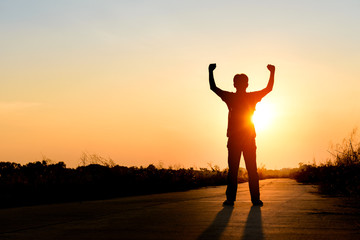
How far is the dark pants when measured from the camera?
8695 millimetres

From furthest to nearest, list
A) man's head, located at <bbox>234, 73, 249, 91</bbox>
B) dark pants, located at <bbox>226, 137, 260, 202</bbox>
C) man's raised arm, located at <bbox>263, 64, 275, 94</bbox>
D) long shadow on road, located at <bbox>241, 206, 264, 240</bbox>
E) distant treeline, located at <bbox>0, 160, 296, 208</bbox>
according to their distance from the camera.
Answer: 1. distant treeline, located at <bbox>0, 160, 296, 208</bbox>
2. man's raised arm, located at <bbox>263, 64, 275, 94</bbox>
3. man's head, located at <bbox>234, 73, 249, 91</bbox>
4. dark pants, located at <bbox>226, 137, 260, 202</bbox>
5. long shadow on road, located at <bbox>241, 206, 264, 240</bbox>

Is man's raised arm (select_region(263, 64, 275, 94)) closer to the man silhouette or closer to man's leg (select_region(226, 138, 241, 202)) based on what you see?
the man silhouette

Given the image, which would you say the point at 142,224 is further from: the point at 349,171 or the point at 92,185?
the point at 92,185

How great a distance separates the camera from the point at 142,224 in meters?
6.01

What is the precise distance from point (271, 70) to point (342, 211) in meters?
2.95

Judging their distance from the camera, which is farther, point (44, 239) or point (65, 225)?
point (65, 225)

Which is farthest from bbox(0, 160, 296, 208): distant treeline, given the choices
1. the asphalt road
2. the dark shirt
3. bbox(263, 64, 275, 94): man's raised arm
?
bbox(263, 64, 275, 94): man's raised arm

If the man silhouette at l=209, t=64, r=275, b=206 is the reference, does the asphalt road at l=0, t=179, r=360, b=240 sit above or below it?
below

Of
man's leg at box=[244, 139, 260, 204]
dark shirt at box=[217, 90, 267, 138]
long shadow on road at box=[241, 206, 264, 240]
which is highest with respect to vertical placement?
dark shirt at box=[217, 90, 267, 138]

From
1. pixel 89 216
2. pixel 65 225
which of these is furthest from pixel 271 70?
pixel 65 225

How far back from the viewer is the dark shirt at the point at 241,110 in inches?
343

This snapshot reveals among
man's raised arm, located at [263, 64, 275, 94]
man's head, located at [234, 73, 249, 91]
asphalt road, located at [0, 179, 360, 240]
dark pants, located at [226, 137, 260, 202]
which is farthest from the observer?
man's raised arm, located at [263, 64, 275, 94]

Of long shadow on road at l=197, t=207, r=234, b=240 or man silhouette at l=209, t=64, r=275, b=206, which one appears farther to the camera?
man silhouette at l=209, t=64, r=275, b=206

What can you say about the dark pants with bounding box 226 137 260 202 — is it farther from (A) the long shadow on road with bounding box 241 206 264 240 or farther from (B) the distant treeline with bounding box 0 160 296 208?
(B) the distant treeline with bounding box 0 160 296 208
